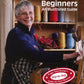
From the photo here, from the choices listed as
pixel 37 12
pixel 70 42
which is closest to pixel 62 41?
pixel 70 42

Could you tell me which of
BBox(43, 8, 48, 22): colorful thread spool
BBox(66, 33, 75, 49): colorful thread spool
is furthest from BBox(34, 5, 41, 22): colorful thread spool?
BBox(66, 33, 75, 49): colorful thread spool

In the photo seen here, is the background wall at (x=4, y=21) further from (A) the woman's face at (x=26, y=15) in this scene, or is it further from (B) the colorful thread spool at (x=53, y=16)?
(B) the colorful thread spool at (x=53, y=16)

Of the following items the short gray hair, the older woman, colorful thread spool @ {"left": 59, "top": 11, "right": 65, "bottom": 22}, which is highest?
the short gray hair

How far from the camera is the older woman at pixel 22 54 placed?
2.00 feet

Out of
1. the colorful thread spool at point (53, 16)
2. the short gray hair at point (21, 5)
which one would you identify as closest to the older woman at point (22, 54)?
the short gray hair at point (21, 5)

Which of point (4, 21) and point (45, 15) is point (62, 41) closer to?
point (45, 15)

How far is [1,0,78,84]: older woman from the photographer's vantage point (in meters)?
0.61

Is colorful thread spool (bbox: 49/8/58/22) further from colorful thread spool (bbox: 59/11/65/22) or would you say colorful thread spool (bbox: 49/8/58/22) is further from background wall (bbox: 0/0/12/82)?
background wall (bbox: 0/0/12/82)

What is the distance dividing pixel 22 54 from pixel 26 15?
5.8 inches

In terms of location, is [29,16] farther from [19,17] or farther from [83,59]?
[83,59]

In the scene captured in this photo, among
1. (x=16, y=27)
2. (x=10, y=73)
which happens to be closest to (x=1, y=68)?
(x=10, y=73)

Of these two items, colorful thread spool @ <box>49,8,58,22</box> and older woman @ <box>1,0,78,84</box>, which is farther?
colorful thread spool @ <box>49,8,58,22</box>

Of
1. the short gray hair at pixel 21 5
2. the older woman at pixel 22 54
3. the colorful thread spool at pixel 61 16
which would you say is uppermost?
the short gray hair at pixel 21 5

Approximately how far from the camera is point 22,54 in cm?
61
